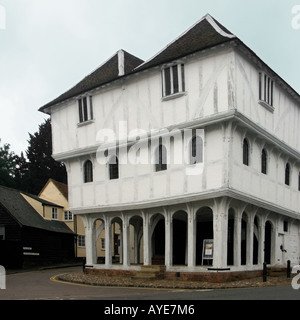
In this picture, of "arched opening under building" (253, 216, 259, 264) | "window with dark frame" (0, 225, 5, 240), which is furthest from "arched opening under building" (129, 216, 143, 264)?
"window with dark frame" (0, 225, 5, 240)

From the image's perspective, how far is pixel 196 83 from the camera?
2002cm

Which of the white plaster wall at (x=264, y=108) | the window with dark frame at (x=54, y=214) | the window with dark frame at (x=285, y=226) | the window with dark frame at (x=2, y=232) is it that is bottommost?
the window with dark frame at (x=2, y=232)

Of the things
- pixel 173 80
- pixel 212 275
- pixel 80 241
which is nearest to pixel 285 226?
pixel 212 275

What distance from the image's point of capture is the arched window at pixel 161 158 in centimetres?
2134

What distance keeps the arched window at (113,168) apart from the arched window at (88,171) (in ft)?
4.94

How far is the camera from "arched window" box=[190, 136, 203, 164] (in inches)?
786

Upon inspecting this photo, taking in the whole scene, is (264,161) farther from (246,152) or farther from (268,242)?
(268,242)

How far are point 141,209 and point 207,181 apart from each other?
4.36 m

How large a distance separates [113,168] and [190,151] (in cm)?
511

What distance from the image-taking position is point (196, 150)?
20.2 m

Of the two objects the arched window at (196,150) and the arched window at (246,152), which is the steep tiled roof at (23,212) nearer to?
the arched window at (196,150)

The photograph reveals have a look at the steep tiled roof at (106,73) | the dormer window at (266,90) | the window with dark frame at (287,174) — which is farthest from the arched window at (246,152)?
the steep tiled roof at (106,73)

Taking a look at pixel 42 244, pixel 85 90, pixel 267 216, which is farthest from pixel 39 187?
pixel 267 216
